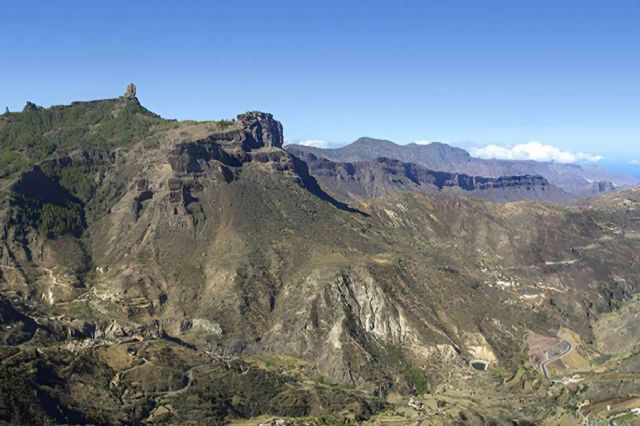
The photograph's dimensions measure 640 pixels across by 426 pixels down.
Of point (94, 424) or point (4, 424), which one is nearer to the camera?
point (4, 424)

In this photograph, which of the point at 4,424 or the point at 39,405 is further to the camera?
the point at 39,405

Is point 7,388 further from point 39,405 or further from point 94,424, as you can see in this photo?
point 94,424

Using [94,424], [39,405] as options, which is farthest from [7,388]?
[94,424]

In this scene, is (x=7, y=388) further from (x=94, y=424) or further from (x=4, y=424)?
(x=94, y=424)
